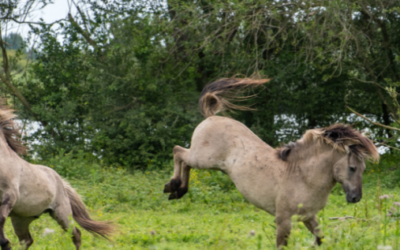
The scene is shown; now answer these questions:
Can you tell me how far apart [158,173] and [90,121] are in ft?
9.98

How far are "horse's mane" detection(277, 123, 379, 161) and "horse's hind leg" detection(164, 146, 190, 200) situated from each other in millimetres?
1405

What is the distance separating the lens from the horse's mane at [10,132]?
5109 mm

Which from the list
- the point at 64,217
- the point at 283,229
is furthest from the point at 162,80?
the point at 283,229

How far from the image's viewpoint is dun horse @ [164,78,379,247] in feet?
15.1

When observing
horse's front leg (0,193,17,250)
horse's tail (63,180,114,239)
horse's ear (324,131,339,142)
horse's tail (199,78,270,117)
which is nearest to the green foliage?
horse's tail (199,78,270,117)

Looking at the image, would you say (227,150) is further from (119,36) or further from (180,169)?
(119,36)

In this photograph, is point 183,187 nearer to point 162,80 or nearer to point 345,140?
point 345,140

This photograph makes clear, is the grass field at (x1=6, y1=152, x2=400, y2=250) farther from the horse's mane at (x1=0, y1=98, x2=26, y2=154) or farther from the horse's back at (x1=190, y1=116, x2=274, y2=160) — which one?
the horse's mane at (x1=0, y1=98, x2=26, y2=154)

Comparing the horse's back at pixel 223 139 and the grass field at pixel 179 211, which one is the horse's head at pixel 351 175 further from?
the horse's back at pixel 223 139

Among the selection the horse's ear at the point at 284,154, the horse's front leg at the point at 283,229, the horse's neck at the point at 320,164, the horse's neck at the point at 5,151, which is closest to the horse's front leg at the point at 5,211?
the horse's neck at the point at 5,151

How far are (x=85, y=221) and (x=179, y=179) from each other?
1.28m

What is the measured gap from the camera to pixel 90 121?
1423 cm

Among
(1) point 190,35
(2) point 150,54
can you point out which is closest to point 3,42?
(2) point 150,54

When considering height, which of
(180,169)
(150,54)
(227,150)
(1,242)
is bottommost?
(1,242)
